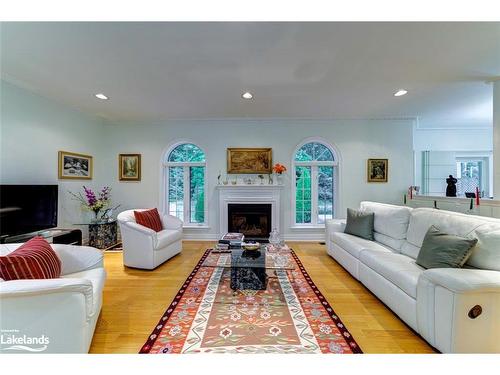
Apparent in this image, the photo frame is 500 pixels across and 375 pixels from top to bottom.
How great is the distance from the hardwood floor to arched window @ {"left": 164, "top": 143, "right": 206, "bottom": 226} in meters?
1.55

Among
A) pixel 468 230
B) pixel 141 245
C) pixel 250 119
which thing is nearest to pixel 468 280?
pixel 468 230

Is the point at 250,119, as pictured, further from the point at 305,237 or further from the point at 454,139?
the point at 454,139

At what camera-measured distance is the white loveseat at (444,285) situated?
146cm

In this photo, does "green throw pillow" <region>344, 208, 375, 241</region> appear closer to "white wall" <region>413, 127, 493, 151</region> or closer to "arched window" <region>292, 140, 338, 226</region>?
"arched window" <region>292, 140, 338, 226</region>

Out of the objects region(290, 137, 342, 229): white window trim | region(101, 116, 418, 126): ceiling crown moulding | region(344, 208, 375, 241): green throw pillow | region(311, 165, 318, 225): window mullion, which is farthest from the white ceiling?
region(344, 208, 375, 241): green throw pillow

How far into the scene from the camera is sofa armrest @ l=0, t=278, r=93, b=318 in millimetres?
1250

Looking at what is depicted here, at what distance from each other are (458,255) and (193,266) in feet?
10.1

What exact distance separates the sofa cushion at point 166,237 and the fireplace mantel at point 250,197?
119cm

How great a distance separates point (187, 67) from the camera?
259cm

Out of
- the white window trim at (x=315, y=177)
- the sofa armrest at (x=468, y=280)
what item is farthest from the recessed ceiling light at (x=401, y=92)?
the sofa armrest at (x=468, y=280)

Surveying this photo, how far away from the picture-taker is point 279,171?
15.1ft
